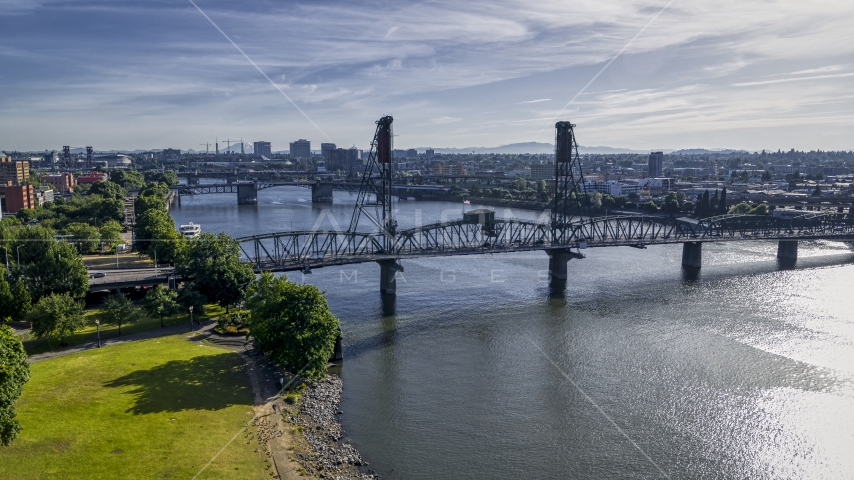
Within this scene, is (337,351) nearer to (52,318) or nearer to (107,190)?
(52,318)

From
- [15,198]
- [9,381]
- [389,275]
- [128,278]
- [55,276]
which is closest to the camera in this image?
[9,381]

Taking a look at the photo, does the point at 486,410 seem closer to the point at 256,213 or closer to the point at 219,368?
the point at 219,368

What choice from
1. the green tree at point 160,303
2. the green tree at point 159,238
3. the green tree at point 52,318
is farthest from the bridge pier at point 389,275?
the green tree at point 52,318

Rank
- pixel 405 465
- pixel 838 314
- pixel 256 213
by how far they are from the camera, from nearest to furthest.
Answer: pixel 405 465
pixel 838 314
pixel 256 213

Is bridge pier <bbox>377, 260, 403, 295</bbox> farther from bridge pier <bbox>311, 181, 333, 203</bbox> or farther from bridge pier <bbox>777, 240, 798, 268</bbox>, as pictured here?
bridge pier <bbox>311, 181, 333, 203</bbox>

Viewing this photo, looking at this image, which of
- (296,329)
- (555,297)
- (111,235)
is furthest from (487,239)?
(111,235)

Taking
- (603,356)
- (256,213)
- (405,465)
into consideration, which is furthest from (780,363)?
(256,213)
